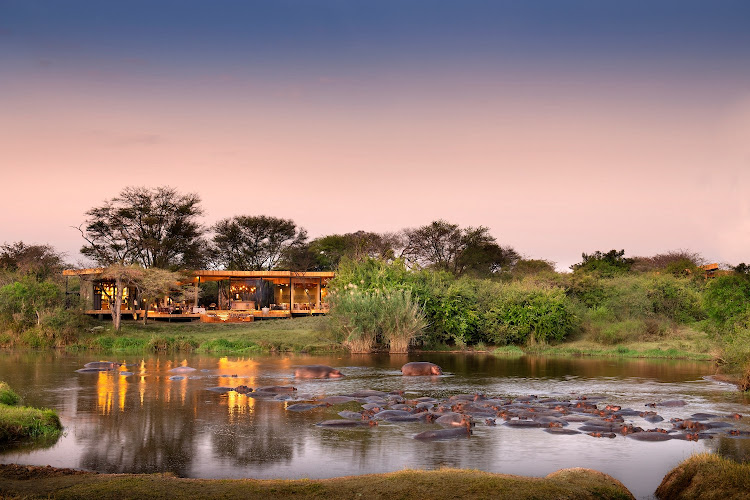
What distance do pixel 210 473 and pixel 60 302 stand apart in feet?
102

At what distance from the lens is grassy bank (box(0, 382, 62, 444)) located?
12953mm

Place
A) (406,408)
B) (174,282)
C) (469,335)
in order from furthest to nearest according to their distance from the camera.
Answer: (174,282) < (469,335) < (406,408)

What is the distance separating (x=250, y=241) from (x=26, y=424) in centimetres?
5337

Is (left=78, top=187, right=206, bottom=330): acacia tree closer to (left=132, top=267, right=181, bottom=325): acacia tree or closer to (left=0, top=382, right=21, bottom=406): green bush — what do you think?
(left=132, top=267, right=181, bottom=325): acacia tree

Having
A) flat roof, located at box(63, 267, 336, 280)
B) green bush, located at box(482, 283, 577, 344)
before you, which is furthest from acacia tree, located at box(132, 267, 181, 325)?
green bush, located at box(482, 283, 577, 344)

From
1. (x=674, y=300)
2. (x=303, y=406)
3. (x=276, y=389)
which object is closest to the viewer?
(x=303, y=406)

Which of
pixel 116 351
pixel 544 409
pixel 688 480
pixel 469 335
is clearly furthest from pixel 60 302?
pixel 688 480

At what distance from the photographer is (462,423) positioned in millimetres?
14562

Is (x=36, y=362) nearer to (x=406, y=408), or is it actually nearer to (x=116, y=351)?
(x=116, y=351)

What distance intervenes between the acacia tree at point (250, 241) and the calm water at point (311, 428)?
38769 millimetres

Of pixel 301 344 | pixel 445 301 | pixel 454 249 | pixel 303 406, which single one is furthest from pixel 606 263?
pixel 303 406

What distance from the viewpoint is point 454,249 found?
63.3 metres

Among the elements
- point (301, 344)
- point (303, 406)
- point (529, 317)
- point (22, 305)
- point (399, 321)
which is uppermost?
point (22, 305)

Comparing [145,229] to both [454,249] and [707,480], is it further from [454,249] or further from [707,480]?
[707,480]
